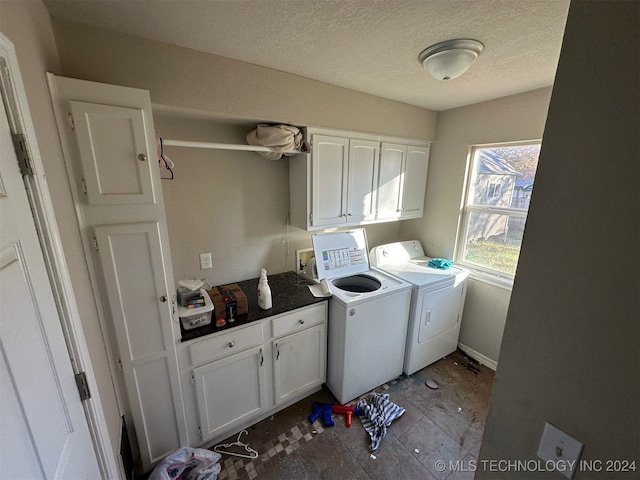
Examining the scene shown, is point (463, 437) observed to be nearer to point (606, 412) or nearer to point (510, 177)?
point (606, 412)

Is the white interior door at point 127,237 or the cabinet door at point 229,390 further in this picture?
the cabinet door at point 229,390

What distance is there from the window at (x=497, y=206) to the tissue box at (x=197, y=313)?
2.36m

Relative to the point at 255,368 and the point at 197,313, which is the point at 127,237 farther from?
the point at 255,368

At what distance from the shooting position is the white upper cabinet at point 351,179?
1.91m

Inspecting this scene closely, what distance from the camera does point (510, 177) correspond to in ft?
7.18

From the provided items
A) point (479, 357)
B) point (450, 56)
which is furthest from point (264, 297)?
point (479, 357)

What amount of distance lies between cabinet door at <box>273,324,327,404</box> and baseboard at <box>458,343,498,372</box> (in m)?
1.54

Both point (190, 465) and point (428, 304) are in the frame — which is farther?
point (428, 304)

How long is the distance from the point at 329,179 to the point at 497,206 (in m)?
1.57

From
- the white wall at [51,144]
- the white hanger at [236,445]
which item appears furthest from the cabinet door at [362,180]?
the white hanger at [236,445]

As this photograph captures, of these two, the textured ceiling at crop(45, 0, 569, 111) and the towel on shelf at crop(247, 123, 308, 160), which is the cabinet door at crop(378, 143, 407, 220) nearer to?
the textured ceiling at crop(45, 0, 569, 111)

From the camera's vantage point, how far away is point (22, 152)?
696 mm

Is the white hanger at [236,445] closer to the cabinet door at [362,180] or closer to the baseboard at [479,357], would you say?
the cabinet door at [362,180]

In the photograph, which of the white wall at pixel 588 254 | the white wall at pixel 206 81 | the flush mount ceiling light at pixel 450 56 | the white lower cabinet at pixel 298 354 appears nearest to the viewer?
the white wall at pixel 588 254
